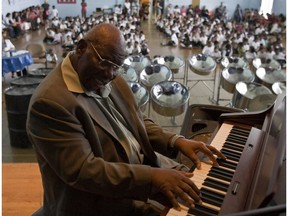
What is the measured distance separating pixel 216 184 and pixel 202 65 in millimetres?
4171

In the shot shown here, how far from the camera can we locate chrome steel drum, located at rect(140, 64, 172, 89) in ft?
15.2

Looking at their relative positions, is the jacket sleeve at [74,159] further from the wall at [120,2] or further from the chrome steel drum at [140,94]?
the wall at [120,2]

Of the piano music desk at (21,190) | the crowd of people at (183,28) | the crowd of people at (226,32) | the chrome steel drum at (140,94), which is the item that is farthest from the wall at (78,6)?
the piano music desk at (21,190)

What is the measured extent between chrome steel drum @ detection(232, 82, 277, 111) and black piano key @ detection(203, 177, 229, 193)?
2.08m

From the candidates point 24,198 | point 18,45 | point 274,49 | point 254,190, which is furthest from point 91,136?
point 18,45

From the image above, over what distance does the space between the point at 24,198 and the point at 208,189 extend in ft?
5.74

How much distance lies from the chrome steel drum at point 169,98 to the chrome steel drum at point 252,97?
526 millimetres

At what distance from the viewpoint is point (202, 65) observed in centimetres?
536

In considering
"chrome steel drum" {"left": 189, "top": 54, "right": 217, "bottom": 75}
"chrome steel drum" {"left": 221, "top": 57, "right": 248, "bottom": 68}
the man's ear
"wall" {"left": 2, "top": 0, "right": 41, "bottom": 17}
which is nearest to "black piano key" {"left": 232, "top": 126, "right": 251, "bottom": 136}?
the man's ear

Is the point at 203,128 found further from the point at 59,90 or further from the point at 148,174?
the point at 59,90

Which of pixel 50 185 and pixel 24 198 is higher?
pixel 50 185

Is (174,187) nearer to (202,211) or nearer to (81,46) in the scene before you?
(202,211)

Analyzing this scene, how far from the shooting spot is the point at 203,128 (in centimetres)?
226

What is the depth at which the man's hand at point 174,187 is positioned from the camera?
3.97 ft
